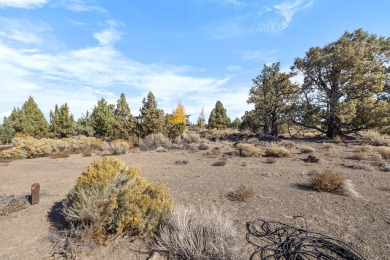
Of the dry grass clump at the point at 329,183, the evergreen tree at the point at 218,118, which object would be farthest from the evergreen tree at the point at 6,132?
the dry grass clump at the point at 329,183

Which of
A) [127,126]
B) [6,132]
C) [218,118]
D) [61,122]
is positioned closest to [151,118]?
[127,126]

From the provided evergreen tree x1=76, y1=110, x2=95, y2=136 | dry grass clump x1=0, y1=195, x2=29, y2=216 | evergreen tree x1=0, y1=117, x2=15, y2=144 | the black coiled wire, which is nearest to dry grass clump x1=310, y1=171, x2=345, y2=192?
the black coiled wire

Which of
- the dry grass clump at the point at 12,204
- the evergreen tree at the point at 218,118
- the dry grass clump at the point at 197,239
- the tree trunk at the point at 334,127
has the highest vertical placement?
the evergreen tree at the point at 218,118

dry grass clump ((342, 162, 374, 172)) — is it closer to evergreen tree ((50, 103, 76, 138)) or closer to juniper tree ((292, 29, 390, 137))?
juniper tree ((292, 29, 390, 137))

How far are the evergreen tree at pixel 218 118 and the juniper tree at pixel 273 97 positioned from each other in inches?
850

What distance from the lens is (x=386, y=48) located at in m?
19.5

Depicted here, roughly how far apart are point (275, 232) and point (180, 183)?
391 centimetres

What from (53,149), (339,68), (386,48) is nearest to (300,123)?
(339,68)

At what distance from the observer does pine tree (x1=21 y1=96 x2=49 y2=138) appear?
3566 centimetres

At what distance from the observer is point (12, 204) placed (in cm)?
555

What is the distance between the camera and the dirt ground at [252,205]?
11.6 feet

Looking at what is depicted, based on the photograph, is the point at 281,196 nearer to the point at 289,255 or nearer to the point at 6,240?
the point at 289,255

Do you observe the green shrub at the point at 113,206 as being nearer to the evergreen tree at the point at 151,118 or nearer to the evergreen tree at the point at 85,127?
the evergreen tree at the point at 151,118

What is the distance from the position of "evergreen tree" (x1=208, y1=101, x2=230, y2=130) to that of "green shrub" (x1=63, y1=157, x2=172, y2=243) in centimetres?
4164
